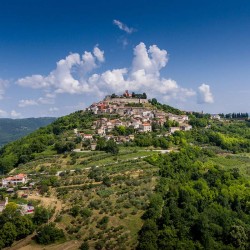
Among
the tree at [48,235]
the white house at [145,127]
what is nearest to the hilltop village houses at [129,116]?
the white house at [145,127]

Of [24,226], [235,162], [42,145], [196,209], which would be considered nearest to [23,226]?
[24,226]

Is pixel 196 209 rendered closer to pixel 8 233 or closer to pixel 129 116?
pixel 8 233

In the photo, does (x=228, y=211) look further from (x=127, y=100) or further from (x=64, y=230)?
(x=127, y=100)

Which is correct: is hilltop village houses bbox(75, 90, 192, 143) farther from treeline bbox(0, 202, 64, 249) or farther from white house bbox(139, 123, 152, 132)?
treeline bbox(0, 202, 64, 249)

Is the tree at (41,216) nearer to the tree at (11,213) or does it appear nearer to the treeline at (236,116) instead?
the tree at (11,213)

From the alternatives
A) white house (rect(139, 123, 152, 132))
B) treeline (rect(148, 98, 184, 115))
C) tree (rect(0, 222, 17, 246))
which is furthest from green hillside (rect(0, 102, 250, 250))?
treeline (rect(148, 98, 184, 115))

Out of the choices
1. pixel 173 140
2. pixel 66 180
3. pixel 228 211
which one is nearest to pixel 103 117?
pixel 173 140
